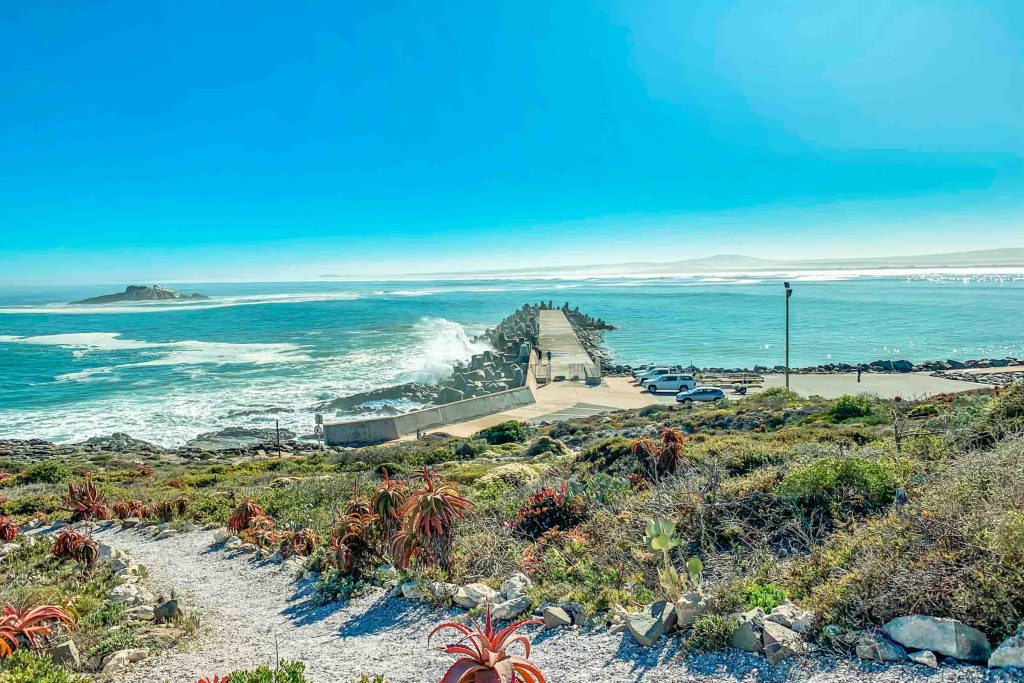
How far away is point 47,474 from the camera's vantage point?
816 inches

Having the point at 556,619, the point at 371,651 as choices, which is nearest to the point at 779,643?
the point at 556,619

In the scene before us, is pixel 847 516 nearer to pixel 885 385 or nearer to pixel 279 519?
pixel 279 519

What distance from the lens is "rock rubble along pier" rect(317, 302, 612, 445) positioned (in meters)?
28.2

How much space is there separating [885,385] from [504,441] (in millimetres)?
24256

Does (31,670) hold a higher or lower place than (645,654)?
higher

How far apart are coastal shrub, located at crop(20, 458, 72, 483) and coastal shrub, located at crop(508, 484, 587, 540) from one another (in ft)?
61.9

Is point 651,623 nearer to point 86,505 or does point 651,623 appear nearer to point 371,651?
point 371,651

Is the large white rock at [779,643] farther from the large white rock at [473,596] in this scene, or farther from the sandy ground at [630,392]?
the sandy ground at [630,392]

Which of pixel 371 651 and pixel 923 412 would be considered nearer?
pixel 371 651

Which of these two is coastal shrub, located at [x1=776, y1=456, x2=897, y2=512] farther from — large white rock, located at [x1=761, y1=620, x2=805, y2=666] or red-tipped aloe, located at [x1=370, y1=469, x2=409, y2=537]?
red-tipped aloe, located at [x1=370, y1=469, x2=409, y2=537]

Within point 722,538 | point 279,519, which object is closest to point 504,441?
point 279,519

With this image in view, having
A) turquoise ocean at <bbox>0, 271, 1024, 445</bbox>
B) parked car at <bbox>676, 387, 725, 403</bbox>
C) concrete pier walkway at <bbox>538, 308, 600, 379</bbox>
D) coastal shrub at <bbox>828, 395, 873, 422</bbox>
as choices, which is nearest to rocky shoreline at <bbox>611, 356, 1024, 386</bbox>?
concrete pier walkway at <bbox>538, 308, 600, 379</bbox>

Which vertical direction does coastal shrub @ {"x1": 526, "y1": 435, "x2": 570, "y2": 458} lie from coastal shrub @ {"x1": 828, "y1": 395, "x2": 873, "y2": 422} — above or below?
below

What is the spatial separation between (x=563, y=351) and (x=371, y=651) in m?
48.7
